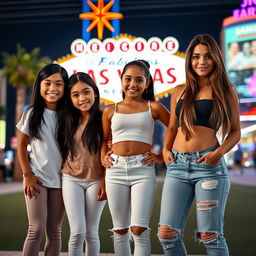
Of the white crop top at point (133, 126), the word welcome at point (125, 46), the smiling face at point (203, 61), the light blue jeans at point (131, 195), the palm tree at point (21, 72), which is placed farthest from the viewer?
the palm tree at point (21, 72)

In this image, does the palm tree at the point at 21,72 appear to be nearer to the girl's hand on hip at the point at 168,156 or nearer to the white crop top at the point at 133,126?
the white crop top at the point at 133,126

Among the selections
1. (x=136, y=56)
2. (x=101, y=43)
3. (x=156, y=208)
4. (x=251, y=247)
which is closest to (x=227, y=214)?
(x=156, y=208)

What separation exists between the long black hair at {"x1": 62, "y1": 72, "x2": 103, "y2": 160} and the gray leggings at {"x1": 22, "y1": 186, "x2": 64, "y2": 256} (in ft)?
1.15

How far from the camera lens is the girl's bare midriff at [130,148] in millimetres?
3451

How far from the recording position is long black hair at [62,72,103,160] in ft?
12.0

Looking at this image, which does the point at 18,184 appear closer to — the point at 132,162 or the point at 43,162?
the point at 43,162

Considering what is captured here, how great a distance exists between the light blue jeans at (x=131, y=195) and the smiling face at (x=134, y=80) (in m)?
0.52

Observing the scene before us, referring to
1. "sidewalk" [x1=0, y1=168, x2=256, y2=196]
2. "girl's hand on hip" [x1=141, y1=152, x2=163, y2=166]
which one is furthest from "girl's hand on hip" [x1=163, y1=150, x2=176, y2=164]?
"sidewalk" [x1=0, y1=168, x2=256, y2=196]

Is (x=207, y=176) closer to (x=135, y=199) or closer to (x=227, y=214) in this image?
(x=135, y=199)

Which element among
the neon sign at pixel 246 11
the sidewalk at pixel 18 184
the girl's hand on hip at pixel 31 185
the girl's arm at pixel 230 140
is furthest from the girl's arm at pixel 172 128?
the neon sign at pixel 246 11

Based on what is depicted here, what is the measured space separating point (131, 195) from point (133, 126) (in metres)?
0.54

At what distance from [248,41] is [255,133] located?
68.7ft

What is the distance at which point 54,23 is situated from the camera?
174ft

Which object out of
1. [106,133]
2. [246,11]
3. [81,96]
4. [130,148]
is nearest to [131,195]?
[130,148]
